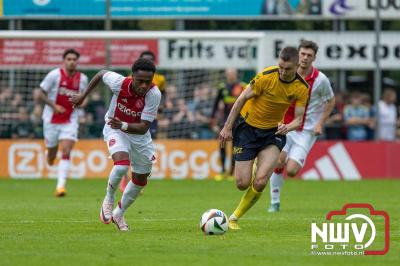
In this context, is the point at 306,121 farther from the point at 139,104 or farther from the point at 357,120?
the point at 357,120

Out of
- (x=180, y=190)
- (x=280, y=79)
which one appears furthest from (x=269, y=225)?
(x=180, y=190)

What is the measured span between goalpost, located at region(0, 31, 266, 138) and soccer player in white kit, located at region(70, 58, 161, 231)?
12364 mm

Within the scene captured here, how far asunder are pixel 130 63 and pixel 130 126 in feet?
44.2

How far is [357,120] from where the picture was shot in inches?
1032

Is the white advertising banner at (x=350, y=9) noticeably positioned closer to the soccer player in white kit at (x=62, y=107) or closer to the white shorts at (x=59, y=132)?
the soccer player in white kit at (x=62, y=107)

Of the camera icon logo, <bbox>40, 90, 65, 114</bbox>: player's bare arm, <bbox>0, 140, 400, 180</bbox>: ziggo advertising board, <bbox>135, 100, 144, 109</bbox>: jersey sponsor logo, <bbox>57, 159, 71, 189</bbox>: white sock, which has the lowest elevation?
<bbox>0, 140, 400, 180</bbox>: ziggo advertising board

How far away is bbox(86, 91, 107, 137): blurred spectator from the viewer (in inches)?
1015

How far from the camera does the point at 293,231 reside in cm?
1282

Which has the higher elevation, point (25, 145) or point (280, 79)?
point (280, 79)

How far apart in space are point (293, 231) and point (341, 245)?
1.53 meters

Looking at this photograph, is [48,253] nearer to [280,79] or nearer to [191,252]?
[191,252]

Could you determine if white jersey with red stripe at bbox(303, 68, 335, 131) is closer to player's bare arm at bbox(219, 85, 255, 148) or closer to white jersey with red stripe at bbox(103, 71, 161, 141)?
player's bare arm at bbox(219, 85, 255, 148)

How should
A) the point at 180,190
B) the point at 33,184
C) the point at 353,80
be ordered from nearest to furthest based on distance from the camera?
the point at 180,190
the point at 33,184
the point at 353,80

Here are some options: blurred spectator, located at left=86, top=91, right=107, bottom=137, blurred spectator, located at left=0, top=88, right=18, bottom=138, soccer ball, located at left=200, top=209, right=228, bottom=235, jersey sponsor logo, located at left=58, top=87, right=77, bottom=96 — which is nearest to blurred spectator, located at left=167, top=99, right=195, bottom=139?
blurred spectator, located at left=86, top=91, right=107, bottom=137
